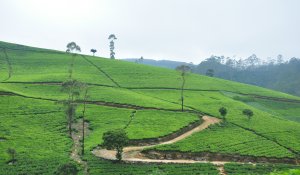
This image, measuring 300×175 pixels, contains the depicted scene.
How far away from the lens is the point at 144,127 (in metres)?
76.2

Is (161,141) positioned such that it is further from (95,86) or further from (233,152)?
(95,86)

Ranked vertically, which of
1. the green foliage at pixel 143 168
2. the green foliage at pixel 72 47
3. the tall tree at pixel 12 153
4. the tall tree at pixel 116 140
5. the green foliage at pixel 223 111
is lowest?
the green foliage at pixel 143 168

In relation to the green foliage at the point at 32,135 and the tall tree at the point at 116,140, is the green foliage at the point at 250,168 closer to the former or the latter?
the tall tree at the point at 116,140

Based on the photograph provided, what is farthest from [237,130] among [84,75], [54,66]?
[54,66]

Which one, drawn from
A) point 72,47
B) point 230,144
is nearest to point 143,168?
point 230,144

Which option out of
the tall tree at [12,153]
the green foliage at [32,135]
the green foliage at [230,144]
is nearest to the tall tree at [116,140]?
the green foliage at [32,135]

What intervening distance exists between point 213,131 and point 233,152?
1240 centimetres

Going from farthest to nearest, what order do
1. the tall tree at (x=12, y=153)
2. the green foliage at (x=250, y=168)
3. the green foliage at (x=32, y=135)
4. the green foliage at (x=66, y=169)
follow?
the green foliage at (x=250, y=168)
the tall tree at (x=12, y=153)
the green foliage at (x=32, y=135)
the green foliage at (x=66, y=169)

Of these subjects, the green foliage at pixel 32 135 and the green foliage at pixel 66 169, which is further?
the green foliage at pixel 32 135

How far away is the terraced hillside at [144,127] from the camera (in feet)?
194

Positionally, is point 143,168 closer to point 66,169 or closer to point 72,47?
point 66,169

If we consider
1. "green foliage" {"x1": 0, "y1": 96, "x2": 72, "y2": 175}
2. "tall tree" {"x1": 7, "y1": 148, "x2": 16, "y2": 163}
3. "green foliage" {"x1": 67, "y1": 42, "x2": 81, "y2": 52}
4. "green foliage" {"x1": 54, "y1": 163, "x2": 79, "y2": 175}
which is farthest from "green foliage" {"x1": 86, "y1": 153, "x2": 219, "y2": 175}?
"green foliage" {"x1": 67, "y1": 42, "x2": 81, "y2": 52}

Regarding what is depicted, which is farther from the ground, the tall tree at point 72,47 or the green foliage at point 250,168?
the tall tree at point 72,47

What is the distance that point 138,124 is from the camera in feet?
256
